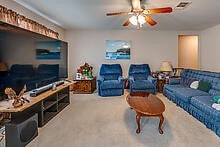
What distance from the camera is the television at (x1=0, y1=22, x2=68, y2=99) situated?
2.67m

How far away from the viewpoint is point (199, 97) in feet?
13.4

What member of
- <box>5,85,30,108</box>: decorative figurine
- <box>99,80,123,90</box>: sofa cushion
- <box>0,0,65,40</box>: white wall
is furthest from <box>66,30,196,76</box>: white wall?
<box>5,85,30,108</box>: decorative figurine

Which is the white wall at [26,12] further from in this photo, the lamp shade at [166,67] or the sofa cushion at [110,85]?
the lamp shade at [166,67]

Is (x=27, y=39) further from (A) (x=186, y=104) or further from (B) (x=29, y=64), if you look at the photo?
(A) (x=186, y=104)

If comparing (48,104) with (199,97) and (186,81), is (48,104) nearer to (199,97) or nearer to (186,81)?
(199,97)

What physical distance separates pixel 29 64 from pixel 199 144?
9.36 ft

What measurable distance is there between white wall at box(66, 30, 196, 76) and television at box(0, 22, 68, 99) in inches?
102

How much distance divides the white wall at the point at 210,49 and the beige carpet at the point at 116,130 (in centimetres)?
295

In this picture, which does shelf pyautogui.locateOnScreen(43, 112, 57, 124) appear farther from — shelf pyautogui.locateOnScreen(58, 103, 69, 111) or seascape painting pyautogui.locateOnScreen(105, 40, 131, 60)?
seascape painting pyautogui.locateOnScreen(105, 40, 131, 60)

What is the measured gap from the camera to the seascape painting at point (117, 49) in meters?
7.58

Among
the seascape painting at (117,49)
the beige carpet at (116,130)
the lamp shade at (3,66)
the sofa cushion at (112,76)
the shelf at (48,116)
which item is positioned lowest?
the beige carpet at (116,130)

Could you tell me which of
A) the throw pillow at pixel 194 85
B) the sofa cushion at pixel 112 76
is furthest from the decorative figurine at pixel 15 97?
the sofa cushion at pixel 112 76

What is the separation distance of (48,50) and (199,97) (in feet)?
10.4

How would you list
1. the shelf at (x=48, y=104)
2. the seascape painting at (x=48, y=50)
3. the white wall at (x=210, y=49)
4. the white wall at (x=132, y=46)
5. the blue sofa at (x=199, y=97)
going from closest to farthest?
1. the blue sofa at (x=199, y=97)
2. the seascape painting at (x=48, y=50)
3. the shelf at (x=48, y=104)
4. the white wall at (x=210, y=49)
5. the white wall at (x=132, y=46)
